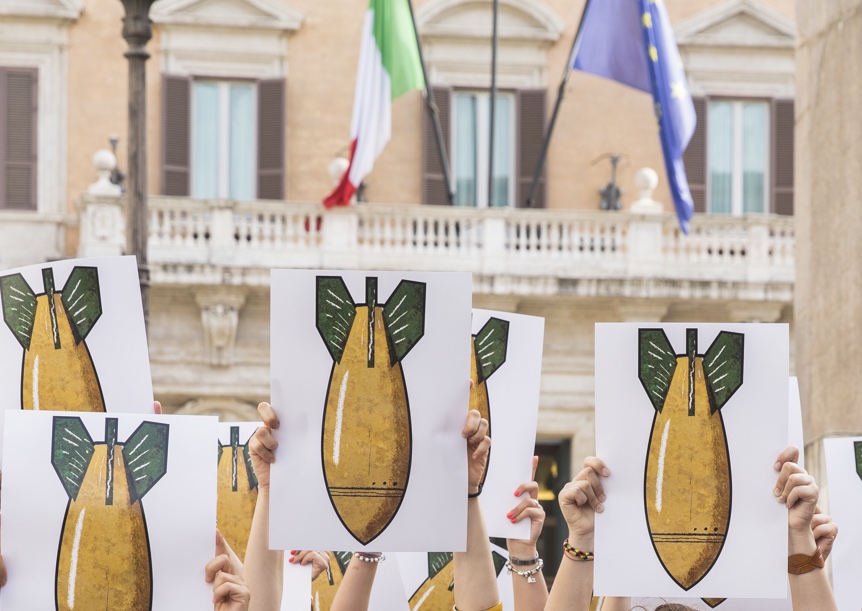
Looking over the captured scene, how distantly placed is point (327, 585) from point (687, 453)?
1824 millimetres

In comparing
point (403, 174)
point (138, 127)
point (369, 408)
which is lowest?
point (369, 408)

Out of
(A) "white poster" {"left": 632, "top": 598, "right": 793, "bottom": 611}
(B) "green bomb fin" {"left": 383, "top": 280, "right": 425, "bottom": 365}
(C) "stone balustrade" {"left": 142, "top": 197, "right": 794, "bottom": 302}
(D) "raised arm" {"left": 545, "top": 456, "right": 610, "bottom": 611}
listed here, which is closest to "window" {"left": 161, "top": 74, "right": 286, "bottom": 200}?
(C) "stone balustrade" {"left": 142, "top": 197, "right": 794, "bottom": 302}

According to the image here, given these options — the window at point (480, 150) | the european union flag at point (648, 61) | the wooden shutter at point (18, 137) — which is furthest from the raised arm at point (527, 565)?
the window at point (480, 150)

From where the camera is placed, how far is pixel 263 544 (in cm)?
448

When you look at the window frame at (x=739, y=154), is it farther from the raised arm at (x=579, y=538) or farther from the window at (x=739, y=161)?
the raised arm at (x=579, y=538)

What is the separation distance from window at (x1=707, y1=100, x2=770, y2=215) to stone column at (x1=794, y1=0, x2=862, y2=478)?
13.8 metres

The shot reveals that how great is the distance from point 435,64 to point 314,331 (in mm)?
18313

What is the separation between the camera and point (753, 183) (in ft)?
74.8

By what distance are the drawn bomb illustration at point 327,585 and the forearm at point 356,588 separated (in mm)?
1455

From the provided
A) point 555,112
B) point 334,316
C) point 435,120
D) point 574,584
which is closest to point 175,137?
point 435,120

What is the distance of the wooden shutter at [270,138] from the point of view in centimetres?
2206

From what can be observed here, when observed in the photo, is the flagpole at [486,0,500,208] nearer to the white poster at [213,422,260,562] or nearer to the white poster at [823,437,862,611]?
the white poster at [213,422,260,562]

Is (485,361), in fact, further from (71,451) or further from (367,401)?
(71,451)

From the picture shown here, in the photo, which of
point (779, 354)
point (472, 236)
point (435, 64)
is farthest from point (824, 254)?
point (435, 64)
